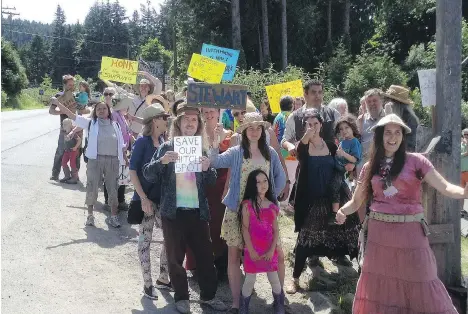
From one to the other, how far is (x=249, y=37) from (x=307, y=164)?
29694 millimetres

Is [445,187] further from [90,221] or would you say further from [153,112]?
[90,221]

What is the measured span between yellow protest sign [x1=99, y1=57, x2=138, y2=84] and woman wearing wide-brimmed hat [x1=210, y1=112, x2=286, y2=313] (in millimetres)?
6328

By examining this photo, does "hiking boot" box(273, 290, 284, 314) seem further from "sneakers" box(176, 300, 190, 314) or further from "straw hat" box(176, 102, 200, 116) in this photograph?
"straw hat" box(176, 102, 200, 116)

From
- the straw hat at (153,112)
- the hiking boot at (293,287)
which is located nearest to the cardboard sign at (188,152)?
the straw hat at (153,112)

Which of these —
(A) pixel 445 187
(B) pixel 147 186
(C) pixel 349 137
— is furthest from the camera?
(C) pixel 349 137

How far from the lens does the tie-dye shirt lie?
15.5 feet

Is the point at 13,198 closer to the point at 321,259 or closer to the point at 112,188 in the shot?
the point at 112,188

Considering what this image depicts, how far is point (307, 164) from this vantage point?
17.5 feet

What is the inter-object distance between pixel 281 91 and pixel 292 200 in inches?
146

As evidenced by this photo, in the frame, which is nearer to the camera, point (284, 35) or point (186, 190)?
point (186, 190)

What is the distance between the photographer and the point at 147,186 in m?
5.08

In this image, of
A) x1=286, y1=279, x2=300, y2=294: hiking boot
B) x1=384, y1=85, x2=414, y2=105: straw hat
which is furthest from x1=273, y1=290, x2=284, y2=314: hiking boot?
x1=384, y1=85, x2=414, y2=105: straw hat

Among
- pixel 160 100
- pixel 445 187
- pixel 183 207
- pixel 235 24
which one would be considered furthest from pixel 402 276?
pixel 235 24

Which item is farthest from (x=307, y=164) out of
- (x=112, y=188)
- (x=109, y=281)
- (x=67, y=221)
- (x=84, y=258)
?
(x=67, y=221)
